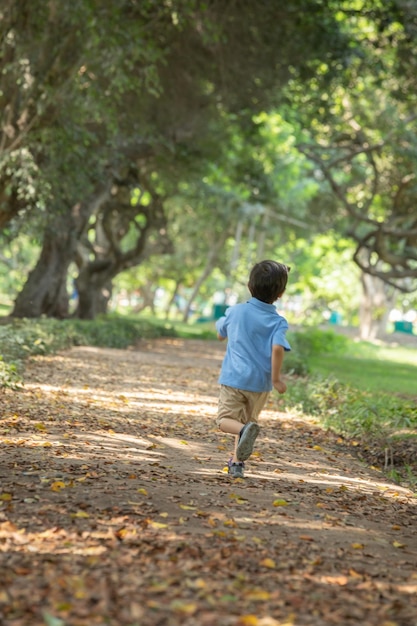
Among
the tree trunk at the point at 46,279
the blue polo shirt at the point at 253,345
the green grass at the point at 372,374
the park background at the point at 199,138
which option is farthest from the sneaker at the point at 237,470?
the tree trunk at the point at 46,279

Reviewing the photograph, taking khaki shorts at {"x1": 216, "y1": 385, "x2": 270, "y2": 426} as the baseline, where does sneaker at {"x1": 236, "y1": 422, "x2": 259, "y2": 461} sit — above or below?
below

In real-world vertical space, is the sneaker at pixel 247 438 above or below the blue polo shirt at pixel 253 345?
below

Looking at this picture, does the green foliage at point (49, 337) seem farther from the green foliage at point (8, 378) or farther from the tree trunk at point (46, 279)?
the tree trunk at point (46, 279)

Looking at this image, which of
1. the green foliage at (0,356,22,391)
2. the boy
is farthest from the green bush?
the green foliage at (0,356,22,391)

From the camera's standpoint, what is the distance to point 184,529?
4770 millimetres

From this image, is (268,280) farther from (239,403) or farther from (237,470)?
(237,470)

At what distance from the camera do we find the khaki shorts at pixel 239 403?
681 cm

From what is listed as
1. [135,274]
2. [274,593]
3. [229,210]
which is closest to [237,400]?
[274,593]

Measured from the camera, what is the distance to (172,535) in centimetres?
459

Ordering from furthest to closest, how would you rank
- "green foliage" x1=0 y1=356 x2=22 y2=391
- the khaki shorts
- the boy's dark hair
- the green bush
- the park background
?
the park background < "green foliage" x1=0 y1=356 x2=22 y2=391 < the green bush < the khaki shorts < the boy's dark hair

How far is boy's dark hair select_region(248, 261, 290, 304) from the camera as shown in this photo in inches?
263

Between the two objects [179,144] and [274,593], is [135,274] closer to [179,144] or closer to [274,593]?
[179,144]

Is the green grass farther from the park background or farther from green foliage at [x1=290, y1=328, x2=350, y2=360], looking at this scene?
green foliage at [x1=290, y1=328, x2=350, y2=360]

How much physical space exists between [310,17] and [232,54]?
187cm
